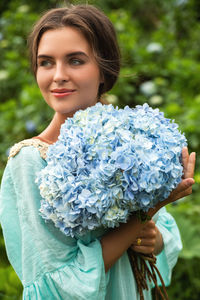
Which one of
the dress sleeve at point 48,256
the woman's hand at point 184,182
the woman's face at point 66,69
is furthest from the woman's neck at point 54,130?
the woman's hand at point 184,182

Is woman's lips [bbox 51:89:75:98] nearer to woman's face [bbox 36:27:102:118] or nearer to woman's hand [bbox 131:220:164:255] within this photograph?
woman's face [bbox 36:27:102:118]

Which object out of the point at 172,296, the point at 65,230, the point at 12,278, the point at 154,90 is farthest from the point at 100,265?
the point at 154,90

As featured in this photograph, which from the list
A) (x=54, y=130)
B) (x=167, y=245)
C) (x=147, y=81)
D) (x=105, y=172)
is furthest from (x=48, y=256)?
(x=147, y=81)

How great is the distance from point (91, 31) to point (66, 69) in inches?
7.5

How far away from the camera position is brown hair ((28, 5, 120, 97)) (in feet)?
4.92

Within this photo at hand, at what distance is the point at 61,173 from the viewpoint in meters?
1.26

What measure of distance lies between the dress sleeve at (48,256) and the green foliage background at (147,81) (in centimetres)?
145

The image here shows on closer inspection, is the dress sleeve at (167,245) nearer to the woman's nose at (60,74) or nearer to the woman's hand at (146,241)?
the woman's hand at (146,241)

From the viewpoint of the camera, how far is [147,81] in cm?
506

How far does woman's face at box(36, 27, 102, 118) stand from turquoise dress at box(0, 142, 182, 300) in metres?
0.23

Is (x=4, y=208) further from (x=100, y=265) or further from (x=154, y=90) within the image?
(x=154, y=90)

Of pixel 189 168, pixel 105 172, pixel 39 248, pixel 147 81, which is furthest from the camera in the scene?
pixel 147 81

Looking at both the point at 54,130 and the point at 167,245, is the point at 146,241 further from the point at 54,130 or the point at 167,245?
the point at 54,130

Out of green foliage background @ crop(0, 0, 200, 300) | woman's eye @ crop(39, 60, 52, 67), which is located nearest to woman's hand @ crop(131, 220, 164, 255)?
woman's eye @ crop(39, 60, 52, 67)
